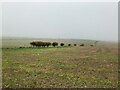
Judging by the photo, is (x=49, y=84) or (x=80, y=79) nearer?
(x=49, y=84)

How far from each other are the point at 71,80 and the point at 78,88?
10.6 feet

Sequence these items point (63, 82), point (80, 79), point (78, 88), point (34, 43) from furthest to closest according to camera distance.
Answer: point (34, 43) < point (80, 79) < point (63, 82) < point (78, 88)

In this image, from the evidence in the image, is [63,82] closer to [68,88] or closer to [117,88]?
[68,88]

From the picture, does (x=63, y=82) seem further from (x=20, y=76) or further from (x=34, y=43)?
(x=34, y=43)

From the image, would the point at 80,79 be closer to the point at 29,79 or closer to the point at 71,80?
the point at 71,80

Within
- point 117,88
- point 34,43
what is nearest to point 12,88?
point 117,88

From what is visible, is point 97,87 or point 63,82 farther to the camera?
point 63,82

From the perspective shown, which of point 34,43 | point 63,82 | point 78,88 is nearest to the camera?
point 78,88

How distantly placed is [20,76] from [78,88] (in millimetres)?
7328

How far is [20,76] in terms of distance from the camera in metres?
27.7

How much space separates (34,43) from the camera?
9512cm

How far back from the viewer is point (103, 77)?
28.0 meters

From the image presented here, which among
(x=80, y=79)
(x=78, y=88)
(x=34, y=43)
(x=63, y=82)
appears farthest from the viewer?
(x=34, y=43)

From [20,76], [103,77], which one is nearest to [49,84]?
[20,76]
